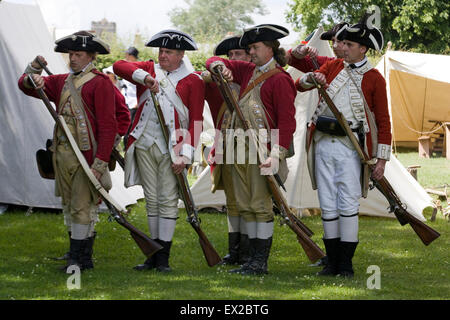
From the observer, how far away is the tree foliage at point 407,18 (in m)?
34.6

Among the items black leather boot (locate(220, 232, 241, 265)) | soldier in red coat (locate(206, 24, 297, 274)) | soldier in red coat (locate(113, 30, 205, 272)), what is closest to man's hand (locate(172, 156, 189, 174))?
soldier in red coat (locate(113, 30, 205, 272))

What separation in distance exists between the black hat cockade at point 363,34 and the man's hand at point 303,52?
0.32 metres

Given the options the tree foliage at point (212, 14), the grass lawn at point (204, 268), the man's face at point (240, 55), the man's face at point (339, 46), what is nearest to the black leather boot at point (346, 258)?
the grass lawn at point (204, 268)

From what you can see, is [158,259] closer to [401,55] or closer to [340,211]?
[340,211]

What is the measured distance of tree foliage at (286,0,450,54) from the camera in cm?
3462

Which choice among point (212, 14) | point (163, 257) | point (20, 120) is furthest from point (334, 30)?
point (212, 14)

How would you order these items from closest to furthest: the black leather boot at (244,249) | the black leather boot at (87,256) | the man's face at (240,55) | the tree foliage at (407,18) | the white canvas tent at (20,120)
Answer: the black leather boot at (87,256), the black leather boot at (244,249), the man's face at (240,55), the white canvas tent at (20,120), the tree foliage at (407,18)

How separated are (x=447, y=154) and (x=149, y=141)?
38.8 ft

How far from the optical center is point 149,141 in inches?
234

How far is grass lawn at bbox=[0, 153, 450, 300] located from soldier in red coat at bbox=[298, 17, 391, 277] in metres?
0.42

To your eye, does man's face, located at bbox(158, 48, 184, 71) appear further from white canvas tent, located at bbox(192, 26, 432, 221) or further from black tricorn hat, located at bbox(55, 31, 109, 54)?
white canvas tent, located at bbox(192, 26, 432, 221)

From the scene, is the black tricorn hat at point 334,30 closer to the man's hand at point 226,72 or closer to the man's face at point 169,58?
the man's hand at point 226,72

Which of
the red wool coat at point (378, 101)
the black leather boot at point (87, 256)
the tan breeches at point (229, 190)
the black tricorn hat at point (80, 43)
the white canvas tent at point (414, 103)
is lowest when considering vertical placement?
the white canvas tent at point (414, 103)

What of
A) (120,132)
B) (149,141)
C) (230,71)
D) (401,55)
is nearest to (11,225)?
(120,132)
